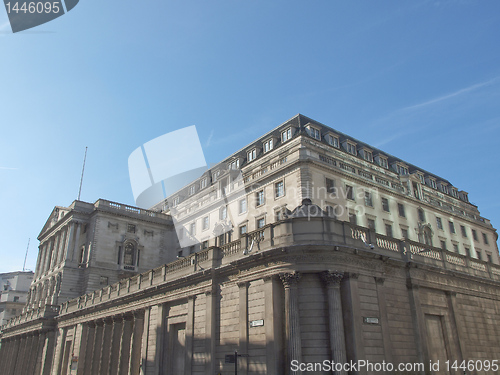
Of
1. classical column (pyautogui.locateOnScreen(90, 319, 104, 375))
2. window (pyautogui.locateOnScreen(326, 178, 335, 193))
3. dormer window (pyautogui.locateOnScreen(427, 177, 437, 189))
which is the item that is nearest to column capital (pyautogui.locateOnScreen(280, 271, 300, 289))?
classical column (pyautogui.locateOnScreen(90, 319, 104, 375))

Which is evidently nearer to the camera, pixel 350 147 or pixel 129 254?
pixel 350 147

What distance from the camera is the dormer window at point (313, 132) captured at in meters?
47.2

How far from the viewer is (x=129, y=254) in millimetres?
59688

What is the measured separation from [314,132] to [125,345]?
2956cm

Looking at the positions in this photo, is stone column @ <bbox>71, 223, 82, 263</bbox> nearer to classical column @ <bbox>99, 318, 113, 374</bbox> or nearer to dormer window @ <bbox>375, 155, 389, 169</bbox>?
classical column @ <bbox>99, 318, 113, 374</bbox>

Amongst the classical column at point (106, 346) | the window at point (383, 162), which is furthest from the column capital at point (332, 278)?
the window at point (383, 162)

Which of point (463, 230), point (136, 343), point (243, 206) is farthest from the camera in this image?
point (463, 230)

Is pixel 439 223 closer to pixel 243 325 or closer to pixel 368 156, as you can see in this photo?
pixel 368 156

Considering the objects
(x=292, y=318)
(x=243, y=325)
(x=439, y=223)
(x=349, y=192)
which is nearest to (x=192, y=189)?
(x=349, y=192)

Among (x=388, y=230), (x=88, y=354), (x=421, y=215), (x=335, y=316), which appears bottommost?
(x=88, y=354)

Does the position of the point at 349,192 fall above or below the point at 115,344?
above

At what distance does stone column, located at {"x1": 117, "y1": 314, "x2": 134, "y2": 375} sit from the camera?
3256 centimetres

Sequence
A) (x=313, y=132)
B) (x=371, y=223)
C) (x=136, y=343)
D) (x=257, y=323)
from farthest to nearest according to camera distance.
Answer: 1. (x=313, y=132)
2. (x=371, y=223)
3. (x=136, y=343)
4. (x=257, y=323)

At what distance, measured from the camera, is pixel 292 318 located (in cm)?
2053
